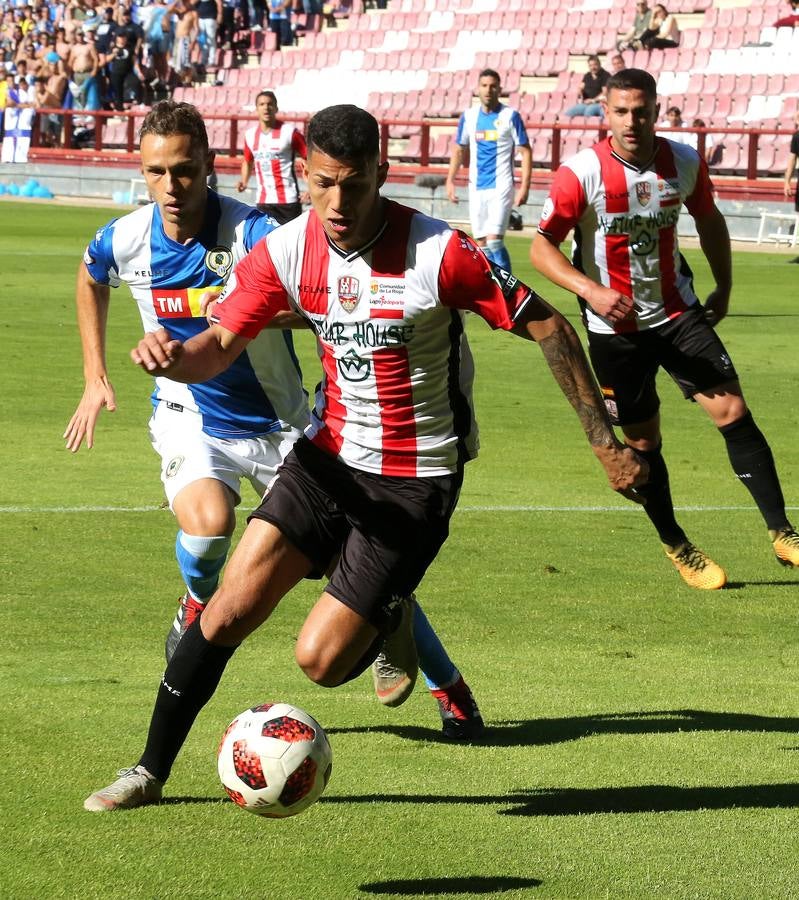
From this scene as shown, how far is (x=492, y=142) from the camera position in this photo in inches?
791

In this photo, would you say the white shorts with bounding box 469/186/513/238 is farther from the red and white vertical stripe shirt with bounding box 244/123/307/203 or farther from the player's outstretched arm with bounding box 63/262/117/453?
the player's outstretched arm with bounding box 63/262/117/453

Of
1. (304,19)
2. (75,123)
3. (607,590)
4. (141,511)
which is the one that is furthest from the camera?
(304,19)

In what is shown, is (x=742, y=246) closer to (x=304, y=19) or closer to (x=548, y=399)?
(x=548, y=399)

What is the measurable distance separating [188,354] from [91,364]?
148cm

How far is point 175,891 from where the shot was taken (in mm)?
4121

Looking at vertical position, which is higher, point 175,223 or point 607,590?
point 175,223

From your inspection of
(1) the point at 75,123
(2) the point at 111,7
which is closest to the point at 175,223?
(1) the point at 75,123

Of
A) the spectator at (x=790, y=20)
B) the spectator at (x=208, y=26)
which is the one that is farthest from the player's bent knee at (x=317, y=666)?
the spectator at (x=208, y=26)

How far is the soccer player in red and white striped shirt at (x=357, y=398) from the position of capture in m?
4.73

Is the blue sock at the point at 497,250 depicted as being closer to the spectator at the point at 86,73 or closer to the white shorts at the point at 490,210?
the white shorts at the point at 490,210

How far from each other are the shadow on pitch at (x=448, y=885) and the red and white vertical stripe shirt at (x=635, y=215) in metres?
4.19

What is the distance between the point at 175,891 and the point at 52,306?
1463 centimetres

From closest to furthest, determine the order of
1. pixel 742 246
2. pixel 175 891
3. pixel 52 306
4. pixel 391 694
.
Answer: pixel 175 891
pixel 391 694
pixel 52 306
pixel 742 246

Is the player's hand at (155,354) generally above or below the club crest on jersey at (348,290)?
below
